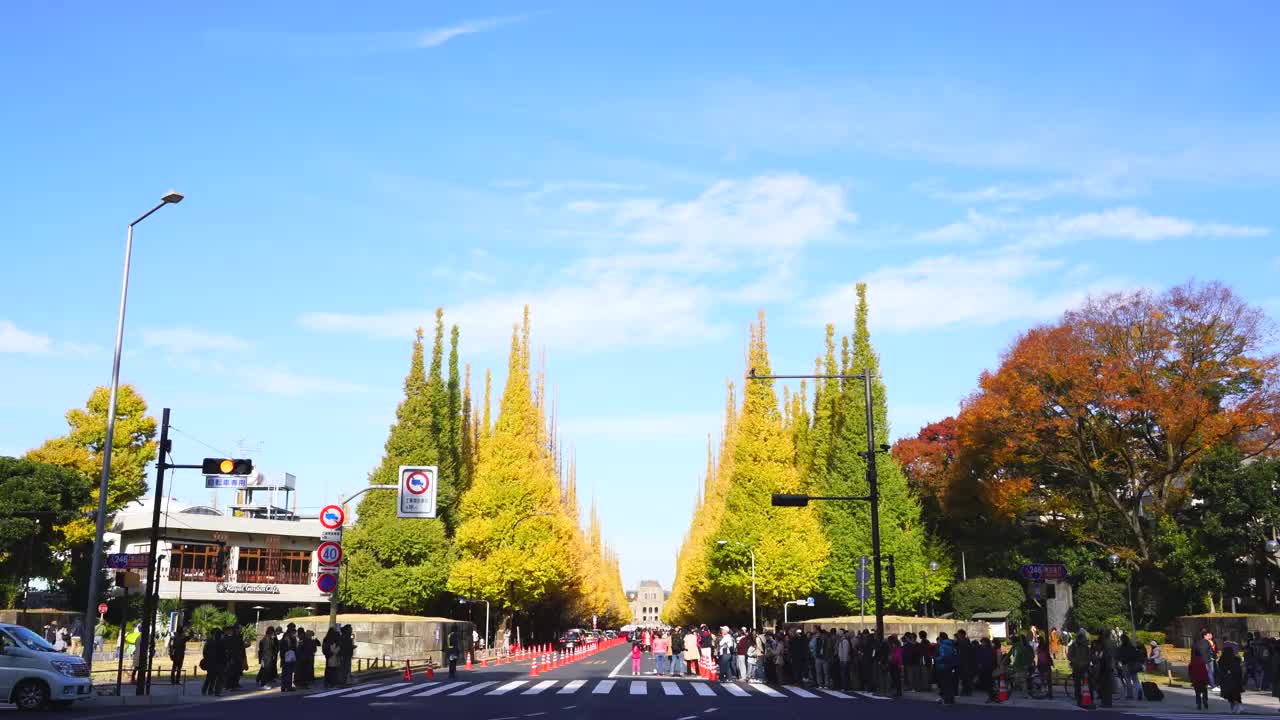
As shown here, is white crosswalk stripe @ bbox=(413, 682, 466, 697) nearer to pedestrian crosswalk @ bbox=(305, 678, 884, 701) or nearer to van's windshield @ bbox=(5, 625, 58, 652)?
pedestrian crosswalk @ bbox=(305, 678, 884, 701)

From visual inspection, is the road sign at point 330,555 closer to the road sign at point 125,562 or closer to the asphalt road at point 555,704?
the asphalt road at point 555,704

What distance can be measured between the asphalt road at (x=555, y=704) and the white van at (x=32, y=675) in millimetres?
564

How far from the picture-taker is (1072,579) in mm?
49625

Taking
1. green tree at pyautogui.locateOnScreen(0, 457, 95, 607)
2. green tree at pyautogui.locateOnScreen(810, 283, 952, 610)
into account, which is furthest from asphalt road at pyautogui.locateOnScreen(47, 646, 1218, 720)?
green tree at pyautogui.locateOnScreen(0, 457, 95, 607)

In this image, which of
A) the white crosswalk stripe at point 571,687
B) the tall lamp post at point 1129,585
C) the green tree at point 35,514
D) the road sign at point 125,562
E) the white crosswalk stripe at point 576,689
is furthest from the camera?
the green tree at point 35,514

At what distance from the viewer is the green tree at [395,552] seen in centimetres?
5266

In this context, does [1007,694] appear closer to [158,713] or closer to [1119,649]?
[1119,649]

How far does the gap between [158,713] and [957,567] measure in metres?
46.0

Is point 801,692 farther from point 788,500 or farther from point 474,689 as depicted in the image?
point 474,689

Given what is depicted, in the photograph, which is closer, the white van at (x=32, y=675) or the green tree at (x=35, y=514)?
the white van at (x=32, y=675)

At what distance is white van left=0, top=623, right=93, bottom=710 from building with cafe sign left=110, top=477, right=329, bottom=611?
52164 millimetres

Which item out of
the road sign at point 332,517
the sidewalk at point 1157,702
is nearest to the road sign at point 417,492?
the road sign at point 332,517

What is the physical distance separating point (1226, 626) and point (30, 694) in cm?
3720

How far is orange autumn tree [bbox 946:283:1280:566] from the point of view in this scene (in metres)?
41.0
